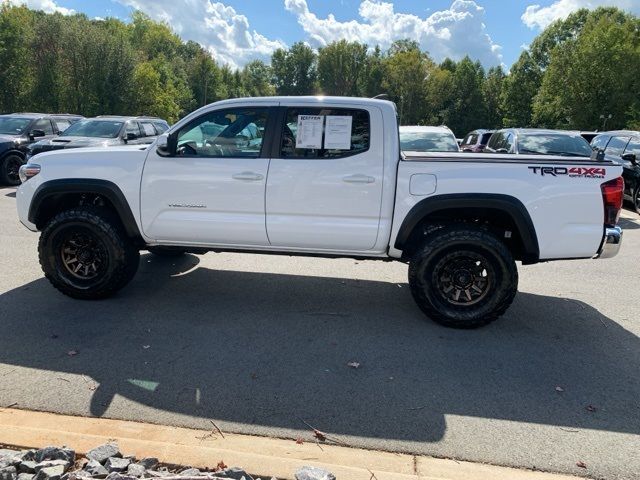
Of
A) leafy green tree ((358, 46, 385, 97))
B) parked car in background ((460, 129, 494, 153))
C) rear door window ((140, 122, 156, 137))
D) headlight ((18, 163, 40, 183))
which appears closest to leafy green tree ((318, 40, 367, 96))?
leafy green tree ((358, 46, 385, 97))

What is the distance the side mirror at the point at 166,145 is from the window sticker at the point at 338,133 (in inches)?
55.4

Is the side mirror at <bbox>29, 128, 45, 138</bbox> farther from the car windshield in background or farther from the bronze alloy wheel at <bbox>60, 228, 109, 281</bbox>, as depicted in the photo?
the car windshield in background

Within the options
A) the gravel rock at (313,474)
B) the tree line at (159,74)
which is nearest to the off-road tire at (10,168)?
the gravel rock at (313,474)

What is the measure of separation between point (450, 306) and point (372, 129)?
1711mm

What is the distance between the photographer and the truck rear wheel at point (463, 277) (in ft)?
14.4

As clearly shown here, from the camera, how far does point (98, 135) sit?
12.1m

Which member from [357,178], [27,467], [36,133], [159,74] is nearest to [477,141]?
[36,133]

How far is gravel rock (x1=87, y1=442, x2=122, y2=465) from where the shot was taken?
104 inches

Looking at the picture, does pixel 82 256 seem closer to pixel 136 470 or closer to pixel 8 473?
pixel 8 473

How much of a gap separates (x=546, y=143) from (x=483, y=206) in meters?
7.06

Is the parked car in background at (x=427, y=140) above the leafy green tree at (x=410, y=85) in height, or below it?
below

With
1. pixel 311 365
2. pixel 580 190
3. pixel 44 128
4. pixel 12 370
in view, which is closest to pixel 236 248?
pixel 311 365

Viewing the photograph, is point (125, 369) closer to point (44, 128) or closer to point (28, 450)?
point (28, 450)

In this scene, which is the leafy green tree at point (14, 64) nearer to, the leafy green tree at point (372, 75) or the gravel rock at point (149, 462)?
the gravel rock at point (149, 462)
